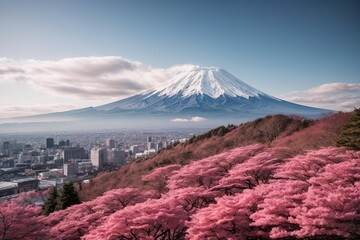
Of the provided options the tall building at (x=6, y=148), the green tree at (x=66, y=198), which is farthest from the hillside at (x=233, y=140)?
the tall building at (x=6, y=148)

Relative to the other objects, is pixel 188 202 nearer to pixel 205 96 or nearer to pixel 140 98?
pixel 205 96

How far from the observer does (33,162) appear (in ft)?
305

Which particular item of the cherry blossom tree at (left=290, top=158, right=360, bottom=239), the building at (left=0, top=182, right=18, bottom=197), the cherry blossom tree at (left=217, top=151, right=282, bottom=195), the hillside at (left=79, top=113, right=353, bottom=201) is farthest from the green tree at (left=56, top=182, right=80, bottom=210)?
the building at (left=0, top=182, right=18, bottom=197)

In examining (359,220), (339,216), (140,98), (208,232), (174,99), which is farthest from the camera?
(140,98)

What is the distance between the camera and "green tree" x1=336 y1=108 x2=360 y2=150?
13766 mm

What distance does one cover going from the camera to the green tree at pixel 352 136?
13.8 m

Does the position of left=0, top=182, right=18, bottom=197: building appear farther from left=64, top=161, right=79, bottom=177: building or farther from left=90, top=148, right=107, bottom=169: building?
left=90, top=148, right=107, bottom=169: building

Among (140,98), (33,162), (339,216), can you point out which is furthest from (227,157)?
(140,98)

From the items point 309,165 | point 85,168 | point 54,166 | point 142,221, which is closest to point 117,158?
point 85,168

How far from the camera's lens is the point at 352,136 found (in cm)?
1439

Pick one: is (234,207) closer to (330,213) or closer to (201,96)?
(330,213)

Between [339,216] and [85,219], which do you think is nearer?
[339,216]

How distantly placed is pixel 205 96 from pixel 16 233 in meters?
130

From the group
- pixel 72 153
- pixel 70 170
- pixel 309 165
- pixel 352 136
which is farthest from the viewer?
pixel 72 153
